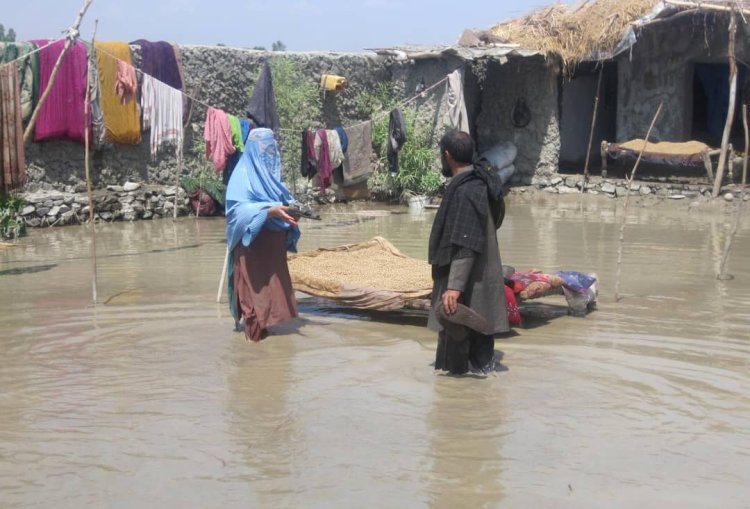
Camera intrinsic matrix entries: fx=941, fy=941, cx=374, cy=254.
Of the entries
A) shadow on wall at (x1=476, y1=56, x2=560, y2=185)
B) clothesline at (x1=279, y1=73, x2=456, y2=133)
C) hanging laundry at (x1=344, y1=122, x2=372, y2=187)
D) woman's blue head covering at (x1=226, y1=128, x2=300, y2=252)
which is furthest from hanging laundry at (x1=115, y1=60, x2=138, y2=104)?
shadow on wall at (x1=476, y1=56, x2=560, y2=185)

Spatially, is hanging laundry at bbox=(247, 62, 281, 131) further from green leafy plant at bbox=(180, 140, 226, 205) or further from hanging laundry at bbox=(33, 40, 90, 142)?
green leafy plant at bbox=(180, 140, 226, 205)

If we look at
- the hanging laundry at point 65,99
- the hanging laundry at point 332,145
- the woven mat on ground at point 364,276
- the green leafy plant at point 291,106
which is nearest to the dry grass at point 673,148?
the hanging laundry at point 332,145

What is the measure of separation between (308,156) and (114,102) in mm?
2606

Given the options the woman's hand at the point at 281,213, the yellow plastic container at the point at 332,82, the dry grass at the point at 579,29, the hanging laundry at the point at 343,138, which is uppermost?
the dry grass at the point at 579,29

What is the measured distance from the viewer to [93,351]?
5.85 metres

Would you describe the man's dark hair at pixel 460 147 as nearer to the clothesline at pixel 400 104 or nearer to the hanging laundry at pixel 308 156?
the hanging laundry at pixel 308 156

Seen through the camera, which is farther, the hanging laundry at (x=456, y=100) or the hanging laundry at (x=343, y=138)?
the hanging laundry at (x=456, y=100)

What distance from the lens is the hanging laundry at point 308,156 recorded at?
1266 centimetres

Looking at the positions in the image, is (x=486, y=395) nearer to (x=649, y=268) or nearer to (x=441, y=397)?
(x=441, y=397)

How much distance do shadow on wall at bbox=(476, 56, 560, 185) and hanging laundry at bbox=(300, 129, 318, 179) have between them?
13.2ft

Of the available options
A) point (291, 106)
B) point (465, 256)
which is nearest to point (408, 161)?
point (291, 106)

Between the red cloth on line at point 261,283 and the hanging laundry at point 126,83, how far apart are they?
242 inches

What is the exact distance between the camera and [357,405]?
4.79 meters

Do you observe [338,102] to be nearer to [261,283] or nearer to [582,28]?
[582,28]
